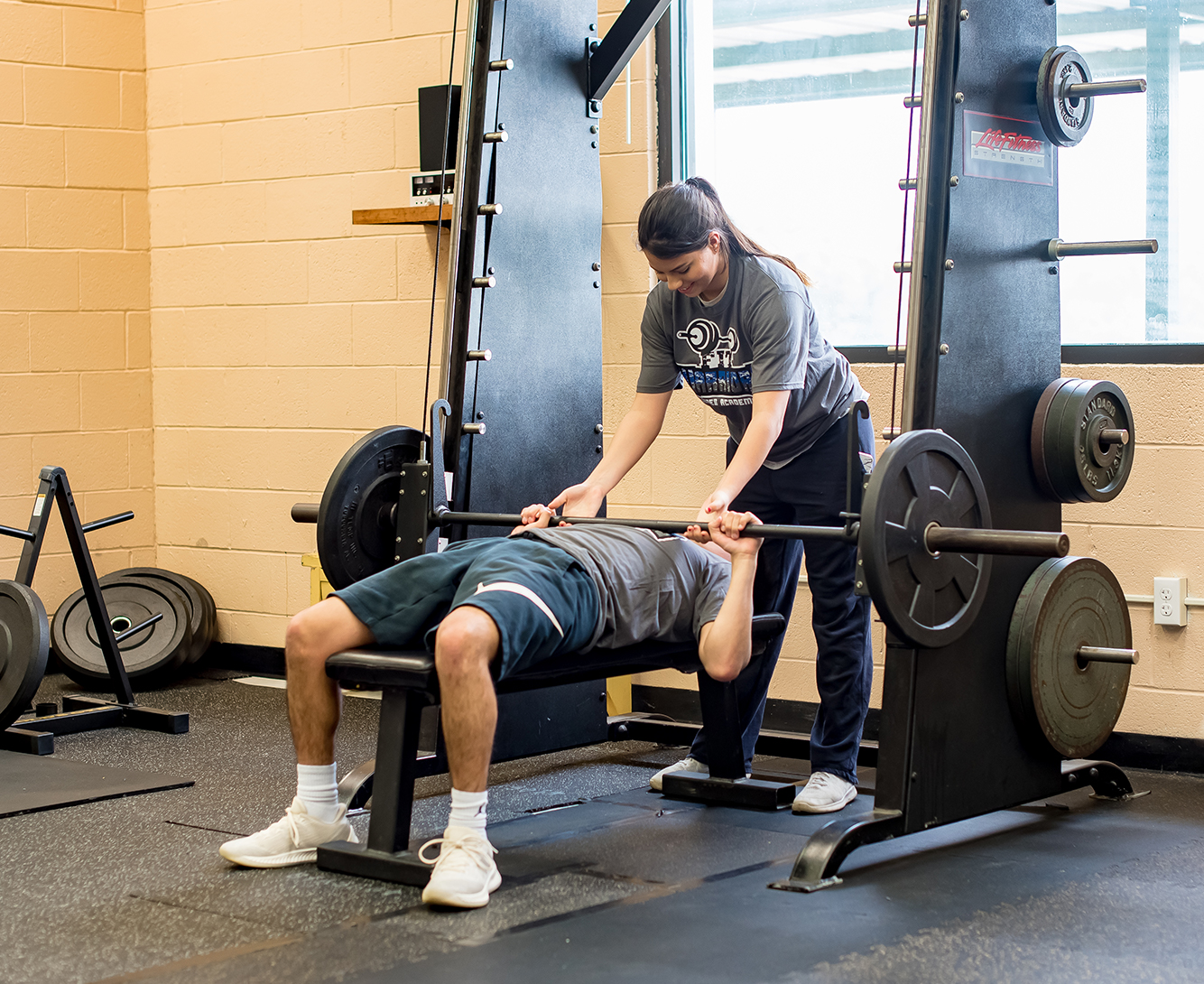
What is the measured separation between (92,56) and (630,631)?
333 centimetres

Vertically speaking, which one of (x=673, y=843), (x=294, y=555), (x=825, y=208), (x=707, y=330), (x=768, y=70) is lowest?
(x=673, y=843)

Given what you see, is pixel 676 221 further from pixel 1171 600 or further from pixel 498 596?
pixel 1171 600

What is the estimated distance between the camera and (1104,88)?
2805 mm

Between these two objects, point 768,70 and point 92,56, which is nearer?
point 768,70

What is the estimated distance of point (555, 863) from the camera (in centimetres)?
271

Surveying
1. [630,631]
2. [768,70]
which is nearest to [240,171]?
[768,70]

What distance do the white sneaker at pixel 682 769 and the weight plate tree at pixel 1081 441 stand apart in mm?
A: 1012

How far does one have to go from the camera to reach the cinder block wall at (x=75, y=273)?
482 cm

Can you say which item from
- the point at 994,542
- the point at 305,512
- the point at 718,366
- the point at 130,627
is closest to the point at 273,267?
the point at 130,627

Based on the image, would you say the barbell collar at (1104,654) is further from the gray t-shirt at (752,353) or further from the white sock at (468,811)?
the white sock at (468,811)

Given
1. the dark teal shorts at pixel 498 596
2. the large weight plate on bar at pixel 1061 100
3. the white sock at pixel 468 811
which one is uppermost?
the large weight plate on bar at pixel 1061 100

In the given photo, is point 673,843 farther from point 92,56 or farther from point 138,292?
point 92,56

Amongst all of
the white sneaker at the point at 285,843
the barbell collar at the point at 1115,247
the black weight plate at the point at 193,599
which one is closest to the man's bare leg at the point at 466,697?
the white sneaker at the point at 285,843

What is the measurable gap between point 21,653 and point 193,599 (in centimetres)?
128
